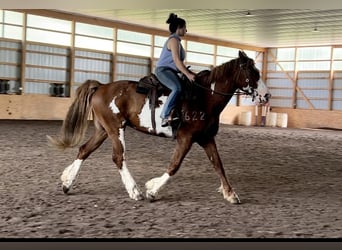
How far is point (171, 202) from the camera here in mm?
5359

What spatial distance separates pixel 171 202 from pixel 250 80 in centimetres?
164

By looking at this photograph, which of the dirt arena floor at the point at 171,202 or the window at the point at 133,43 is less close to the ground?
the window at the point at 133,43

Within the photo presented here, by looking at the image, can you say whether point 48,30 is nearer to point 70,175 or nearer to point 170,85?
point 70,175

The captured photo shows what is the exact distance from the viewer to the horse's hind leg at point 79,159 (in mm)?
5648

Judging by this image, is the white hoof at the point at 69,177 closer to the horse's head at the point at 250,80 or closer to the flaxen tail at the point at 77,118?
the flaxen tail at the point at 77,118

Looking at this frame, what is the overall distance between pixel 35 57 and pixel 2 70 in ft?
5.36

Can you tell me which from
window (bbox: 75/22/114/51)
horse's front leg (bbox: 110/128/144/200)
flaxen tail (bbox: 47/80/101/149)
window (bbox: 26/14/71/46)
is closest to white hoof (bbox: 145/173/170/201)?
horse's front leg (bbox: 110/128/144/200)

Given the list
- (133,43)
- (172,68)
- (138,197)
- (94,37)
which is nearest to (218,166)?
(138,197)

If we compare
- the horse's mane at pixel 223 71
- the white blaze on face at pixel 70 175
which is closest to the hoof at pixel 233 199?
the horse's mane at pixel 223 71

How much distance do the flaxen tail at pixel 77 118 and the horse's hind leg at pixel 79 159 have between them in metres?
0.18

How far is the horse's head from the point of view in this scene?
5.54 m

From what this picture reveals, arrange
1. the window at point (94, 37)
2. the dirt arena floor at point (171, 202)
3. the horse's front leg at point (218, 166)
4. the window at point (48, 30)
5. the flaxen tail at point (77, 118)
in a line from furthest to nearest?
the window at point (94, 37)
the window at point (48, 30)
the flaxen tail at point (77, 118)
the horse's front leg at point (218, 166)
the dirt arena floor at point (171, 202)

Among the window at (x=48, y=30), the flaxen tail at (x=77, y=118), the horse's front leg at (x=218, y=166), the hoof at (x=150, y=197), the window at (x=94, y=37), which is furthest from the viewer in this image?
the window at (x=94, y=37)
